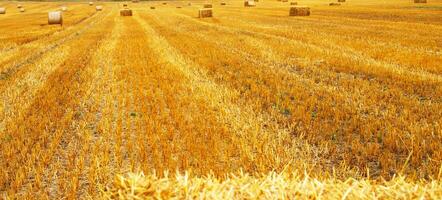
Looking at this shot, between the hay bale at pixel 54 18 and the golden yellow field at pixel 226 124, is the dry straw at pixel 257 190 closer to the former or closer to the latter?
the golden yellow field at pixel 226 124

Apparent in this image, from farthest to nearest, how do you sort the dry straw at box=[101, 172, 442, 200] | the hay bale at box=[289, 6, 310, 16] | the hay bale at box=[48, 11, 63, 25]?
the hay bale at box=[289, 6, 310, 16], the hay bale at box=[48, 11, 63, 25], the dry straw at box=[101, 172, 442, 200]

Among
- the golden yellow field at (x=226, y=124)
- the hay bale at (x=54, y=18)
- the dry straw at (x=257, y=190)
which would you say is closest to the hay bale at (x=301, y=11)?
the hay bale at (x=54, y=18)

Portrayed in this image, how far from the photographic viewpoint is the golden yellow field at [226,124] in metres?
2.72

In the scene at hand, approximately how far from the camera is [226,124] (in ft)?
22.0

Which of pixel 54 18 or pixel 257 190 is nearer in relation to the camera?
pixel 257 190

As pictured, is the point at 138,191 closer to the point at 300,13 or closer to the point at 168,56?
the point at 168,56

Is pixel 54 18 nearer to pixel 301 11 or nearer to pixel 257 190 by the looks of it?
pixel 301 11

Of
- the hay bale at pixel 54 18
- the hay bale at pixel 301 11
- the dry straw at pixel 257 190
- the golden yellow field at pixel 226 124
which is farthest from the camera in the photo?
the hay bale at pixel 301 11

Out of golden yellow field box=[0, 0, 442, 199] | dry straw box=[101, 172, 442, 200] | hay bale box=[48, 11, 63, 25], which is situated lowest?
golden yellow field box=[0, 0, 442, 199]

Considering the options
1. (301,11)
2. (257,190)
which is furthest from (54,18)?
(257,190)

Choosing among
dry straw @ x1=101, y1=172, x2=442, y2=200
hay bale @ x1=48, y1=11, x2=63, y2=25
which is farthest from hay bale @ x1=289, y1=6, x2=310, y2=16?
dry straw @ x1=101, y1=172, x2=442, y2=200

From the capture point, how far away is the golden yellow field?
2.72m

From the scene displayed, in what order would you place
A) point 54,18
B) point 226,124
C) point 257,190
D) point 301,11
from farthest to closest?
1. point 301,11
2. point 54,18
3. point 226,124
4. point 257,190

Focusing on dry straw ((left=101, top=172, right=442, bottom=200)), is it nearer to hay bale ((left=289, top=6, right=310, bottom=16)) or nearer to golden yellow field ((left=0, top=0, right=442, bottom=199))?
golden yellow field ((left=0, top=0, right=442, bottom=199))
